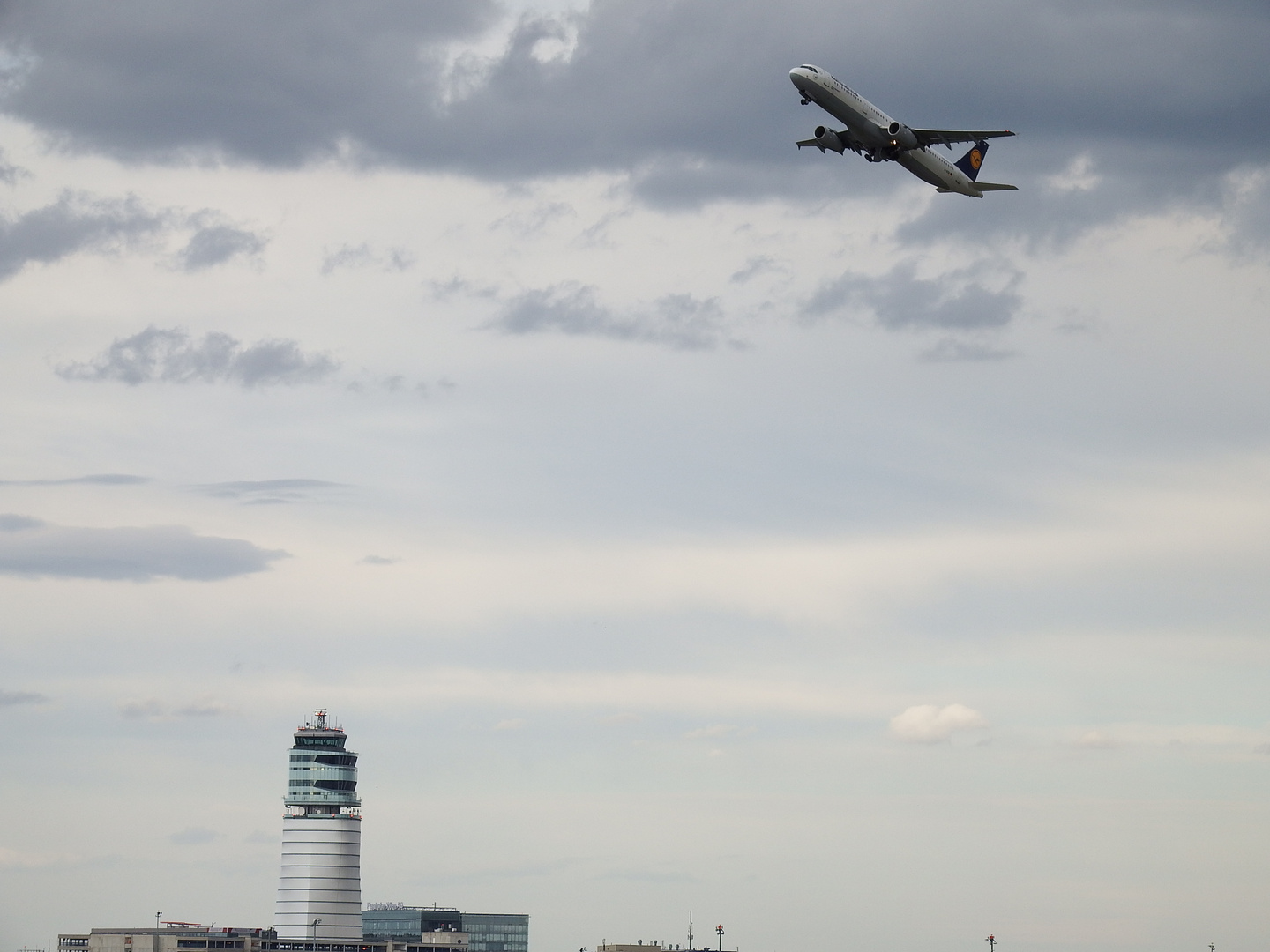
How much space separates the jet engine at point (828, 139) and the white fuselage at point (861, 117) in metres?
3.15

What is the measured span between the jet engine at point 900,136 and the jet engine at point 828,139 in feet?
19.6

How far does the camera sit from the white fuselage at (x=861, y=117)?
577 feet

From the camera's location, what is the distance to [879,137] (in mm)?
181250

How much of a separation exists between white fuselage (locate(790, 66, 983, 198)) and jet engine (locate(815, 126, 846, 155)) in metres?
3.15

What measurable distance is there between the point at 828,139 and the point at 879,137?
20.7 feet

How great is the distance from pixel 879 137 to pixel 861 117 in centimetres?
394

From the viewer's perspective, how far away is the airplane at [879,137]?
579ft

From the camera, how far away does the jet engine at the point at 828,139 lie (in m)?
184

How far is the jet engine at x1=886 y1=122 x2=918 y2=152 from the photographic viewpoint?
595ft

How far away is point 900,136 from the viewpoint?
18200cm

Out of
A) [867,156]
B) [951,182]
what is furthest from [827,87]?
[951,182]

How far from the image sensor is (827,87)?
175875 millimetres

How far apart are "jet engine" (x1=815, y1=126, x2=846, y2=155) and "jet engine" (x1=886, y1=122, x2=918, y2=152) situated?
5.97m

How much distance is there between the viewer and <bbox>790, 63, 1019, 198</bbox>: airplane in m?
176
